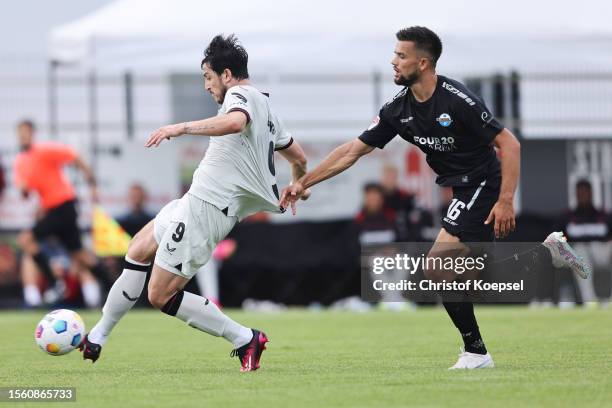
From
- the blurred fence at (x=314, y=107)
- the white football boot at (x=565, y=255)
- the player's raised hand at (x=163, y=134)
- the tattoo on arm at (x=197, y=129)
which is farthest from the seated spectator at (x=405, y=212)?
the player's raised hand at (x=163, y=134)

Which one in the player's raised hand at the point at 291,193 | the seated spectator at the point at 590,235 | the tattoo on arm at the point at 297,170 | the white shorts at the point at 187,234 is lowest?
the seated spectator at the point at 590,235

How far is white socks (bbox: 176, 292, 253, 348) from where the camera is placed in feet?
29.6

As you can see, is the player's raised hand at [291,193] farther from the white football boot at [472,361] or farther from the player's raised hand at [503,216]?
the white football boot at [472,361]

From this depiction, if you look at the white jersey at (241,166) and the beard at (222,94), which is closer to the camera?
the white jersey at (241,166)

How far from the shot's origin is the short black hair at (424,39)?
8953mm

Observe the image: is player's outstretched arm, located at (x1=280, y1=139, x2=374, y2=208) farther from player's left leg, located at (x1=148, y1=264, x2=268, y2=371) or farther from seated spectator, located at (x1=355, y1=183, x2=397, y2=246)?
seated spectator, located at (x1=355, y1=183, x2=397, y2=246)

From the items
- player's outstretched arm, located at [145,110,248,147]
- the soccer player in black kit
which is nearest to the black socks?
the soccer player in black kit

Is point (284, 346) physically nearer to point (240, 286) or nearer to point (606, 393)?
point (606, 393)

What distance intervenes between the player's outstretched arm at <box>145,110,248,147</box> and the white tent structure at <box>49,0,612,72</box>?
10651 mm

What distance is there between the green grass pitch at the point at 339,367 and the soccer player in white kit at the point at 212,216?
12.8 inches

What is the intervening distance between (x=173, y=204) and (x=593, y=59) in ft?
38.2

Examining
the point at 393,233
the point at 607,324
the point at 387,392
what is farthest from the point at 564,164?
the point at 387,392

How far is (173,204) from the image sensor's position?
30.1 ft

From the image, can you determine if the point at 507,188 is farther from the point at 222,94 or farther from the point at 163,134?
the point at 163,134
